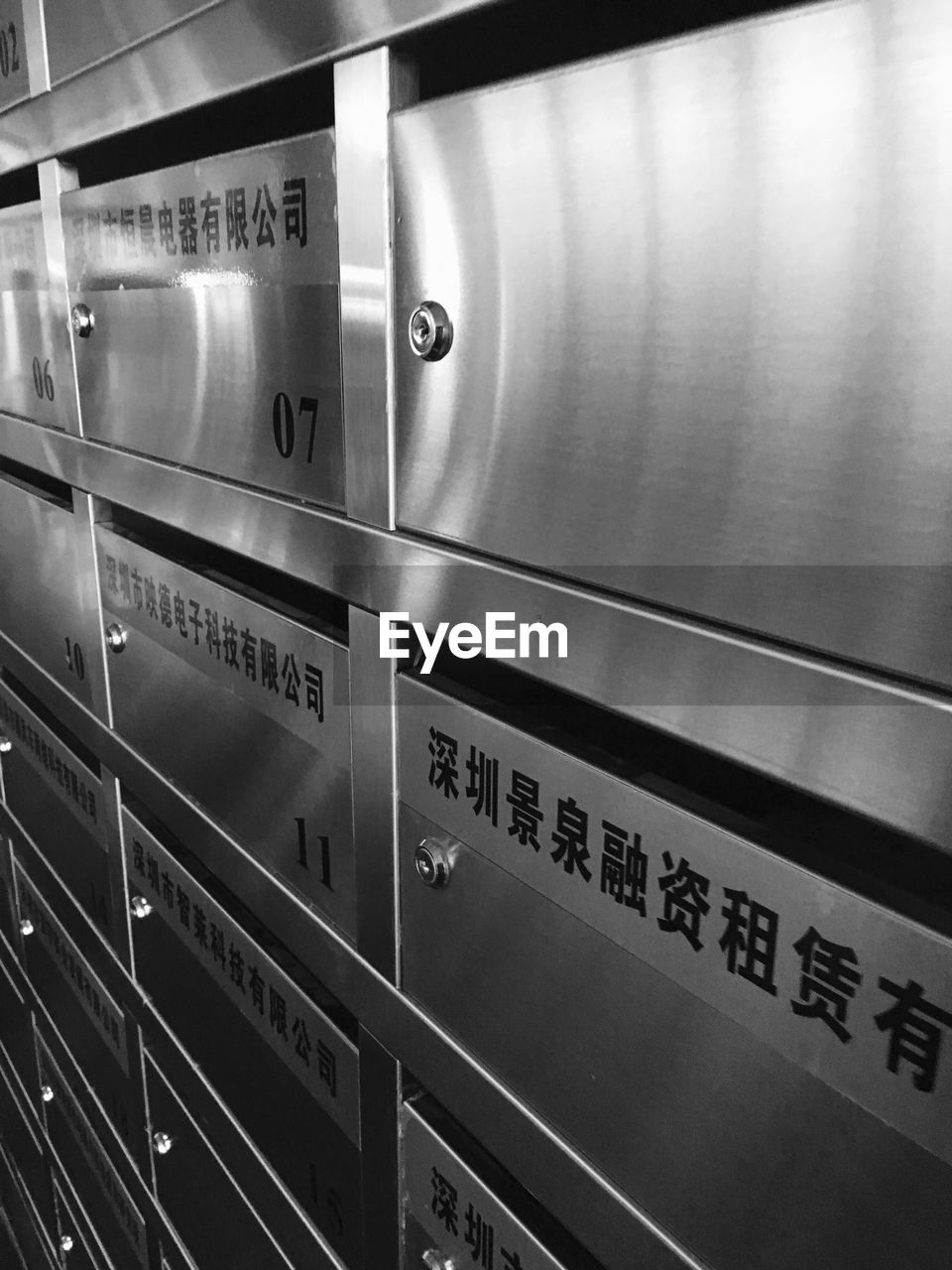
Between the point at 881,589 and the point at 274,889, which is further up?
the point at 881,589

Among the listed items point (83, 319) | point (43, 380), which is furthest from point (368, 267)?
point (43, 380)

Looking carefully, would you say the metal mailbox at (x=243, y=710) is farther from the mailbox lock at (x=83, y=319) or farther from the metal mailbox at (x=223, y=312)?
the mailbox lock at (x=83, y=319)

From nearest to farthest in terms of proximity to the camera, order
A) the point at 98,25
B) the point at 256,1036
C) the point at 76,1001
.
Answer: the point at 98,25
the point at 256,1036
the point at 76,1001

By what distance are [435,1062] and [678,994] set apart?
1.14 feet

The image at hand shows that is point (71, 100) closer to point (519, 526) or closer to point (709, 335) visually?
point (519, 526)

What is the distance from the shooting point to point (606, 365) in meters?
0.66

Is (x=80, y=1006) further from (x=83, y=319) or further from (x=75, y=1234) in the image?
(x=83, y=319)

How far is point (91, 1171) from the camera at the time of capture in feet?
6.65

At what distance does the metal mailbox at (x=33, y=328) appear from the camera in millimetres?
1436

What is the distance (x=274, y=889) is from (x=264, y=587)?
38 centimetres

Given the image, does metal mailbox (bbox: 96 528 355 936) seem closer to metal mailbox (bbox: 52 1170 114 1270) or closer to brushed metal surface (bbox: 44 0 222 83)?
brushed metal surface (bbox: 44 0 222 83)

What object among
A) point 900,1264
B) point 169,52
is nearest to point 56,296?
point 169,52

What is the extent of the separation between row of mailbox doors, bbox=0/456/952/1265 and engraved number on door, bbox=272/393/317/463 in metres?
0.18

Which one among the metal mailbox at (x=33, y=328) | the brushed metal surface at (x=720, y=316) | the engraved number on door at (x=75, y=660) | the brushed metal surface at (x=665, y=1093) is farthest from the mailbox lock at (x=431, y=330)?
the engraved number on door at (x=75, y=660)
